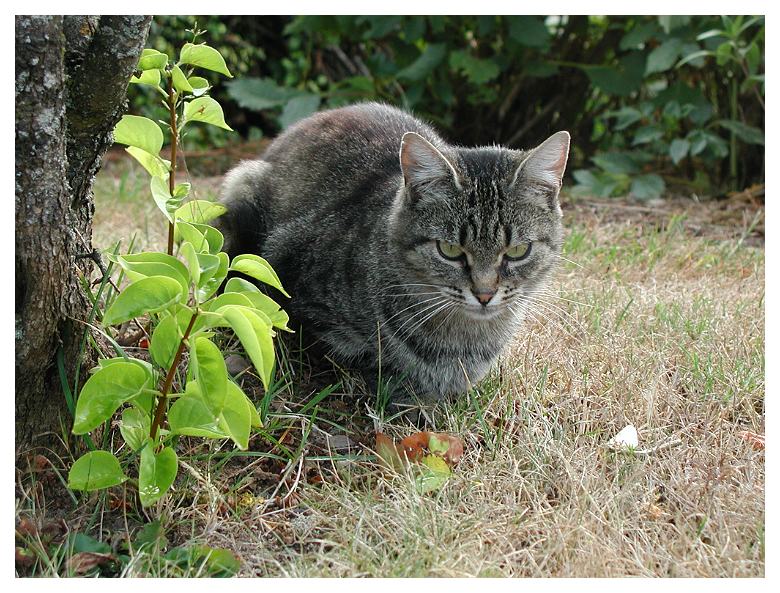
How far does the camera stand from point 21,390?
206cm

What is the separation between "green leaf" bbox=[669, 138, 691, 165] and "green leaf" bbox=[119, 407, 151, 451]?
11.6 feet

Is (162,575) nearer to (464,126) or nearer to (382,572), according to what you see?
(382,572)

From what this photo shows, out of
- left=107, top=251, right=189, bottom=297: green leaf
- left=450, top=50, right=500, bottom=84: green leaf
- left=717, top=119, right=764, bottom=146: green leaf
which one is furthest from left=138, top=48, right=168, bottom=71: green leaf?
left=717, top=119, right=764, bottom=146: green leaf

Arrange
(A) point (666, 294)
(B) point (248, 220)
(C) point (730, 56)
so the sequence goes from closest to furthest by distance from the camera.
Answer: (B) point (248, 220), (A) point (666, 294), (C) point (730, 56)

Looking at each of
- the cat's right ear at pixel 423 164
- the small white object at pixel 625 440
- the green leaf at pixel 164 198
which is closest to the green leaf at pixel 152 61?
the green leaf at pixel 164 198

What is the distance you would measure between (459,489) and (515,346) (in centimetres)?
83

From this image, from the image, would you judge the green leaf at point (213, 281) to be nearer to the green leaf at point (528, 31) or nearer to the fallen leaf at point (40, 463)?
the fallen leaf at point (40, 463)

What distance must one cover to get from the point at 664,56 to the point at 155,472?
3.68m

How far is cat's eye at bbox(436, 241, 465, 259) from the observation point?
2547 mm

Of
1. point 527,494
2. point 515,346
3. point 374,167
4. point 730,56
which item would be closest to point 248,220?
point 374,167

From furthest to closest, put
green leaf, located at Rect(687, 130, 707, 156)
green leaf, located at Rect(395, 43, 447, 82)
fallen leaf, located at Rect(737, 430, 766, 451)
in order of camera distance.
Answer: green leaf, located at Rect(395, 43, 447, 82) → green leaf, located at Rect(687, 130, 707, 156) → fallen leaf, located at Rect(737, 430, 766, 451)

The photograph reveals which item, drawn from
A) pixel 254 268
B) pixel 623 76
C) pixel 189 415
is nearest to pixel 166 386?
pixel 189 415

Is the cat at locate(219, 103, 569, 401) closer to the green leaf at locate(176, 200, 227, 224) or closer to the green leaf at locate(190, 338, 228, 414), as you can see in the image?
the green leaf at locate(176, 200, 227, 224)

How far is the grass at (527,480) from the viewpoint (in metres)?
1.98
